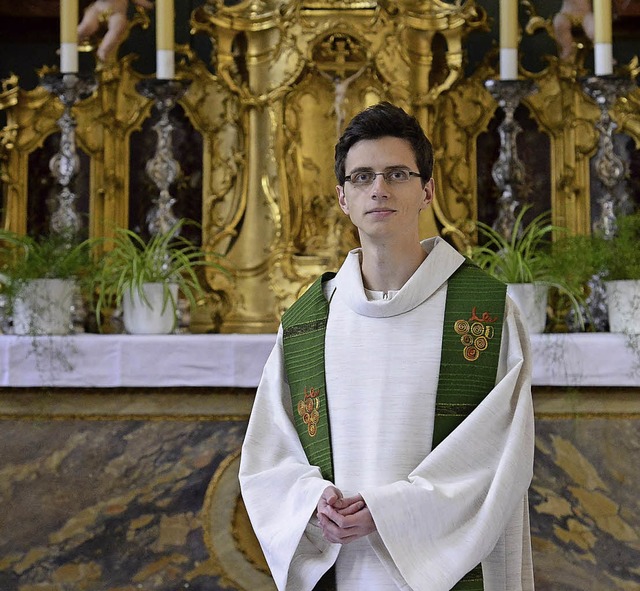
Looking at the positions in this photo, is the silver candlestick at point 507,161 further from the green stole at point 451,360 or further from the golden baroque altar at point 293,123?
the green stole at point 451,360

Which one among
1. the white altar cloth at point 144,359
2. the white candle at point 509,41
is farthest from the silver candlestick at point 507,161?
the white altar cloth at point 144,359

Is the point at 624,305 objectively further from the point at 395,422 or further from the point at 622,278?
the point at 395,422

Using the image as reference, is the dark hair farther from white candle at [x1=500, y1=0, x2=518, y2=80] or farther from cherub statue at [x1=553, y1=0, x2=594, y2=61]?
cherub statue at [x1=553, y1=0, x2=594, y2=61]

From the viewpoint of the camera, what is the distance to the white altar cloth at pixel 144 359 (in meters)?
3.70

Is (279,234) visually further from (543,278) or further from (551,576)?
(551,576)

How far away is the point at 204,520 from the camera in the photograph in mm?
3719

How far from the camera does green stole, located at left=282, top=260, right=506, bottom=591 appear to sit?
8.00ft

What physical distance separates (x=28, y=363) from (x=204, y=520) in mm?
768

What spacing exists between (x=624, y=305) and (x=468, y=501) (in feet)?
5.75

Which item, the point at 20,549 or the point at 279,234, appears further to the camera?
the point at 279,234

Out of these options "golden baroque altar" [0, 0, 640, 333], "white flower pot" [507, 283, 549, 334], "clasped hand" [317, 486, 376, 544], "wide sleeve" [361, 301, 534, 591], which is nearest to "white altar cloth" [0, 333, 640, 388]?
"white flower pot" [507, 283, 549, 334]

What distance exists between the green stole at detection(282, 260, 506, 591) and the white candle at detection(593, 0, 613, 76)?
1.78m

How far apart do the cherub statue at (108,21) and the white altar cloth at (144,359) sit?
58.1 inches

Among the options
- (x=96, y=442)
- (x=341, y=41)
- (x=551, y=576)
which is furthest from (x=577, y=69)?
(x=96, y=442)
